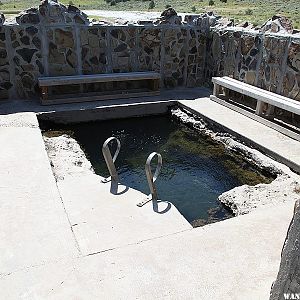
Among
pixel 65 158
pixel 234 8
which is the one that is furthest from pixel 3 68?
pixel 234 8

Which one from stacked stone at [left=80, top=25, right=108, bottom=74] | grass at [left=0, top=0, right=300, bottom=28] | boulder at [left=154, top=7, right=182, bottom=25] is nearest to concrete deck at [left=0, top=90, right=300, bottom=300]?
stacked stone at [left=80, top=25, right=108, bottom=74]

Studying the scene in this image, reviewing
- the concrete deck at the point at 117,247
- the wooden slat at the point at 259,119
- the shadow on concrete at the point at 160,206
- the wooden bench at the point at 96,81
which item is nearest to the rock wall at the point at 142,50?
the wooden bench at the point at 96,81

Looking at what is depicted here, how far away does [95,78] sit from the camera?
806 centimetres

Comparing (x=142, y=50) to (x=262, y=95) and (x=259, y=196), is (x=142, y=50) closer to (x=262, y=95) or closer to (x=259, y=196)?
(x=262, y=95)

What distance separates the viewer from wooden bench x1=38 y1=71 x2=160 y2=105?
780 centimetres

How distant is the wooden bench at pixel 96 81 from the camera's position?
7801 millimetres

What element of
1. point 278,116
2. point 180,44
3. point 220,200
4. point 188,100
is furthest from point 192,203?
point 180,44

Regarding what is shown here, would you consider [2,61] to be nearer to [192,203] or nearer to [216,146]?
[216,146]

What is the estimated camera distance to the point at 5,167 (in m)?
4.79

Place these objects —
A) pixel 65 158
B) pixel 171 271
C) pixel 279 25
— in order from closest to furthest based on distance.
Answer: pixel 171 271 < pixel 65 158 < pixel 279 25

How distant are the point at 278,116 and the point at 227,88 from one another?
Answer: 4.88 feet

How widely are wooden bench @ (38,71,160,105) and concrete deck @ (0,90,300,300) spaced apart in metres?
3.57

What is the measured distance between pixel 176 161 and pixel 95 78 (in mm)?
3121

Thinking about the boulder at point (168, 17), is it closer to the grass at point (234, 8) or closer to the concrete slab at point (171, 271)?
the concrete slab at point (171, 271)
